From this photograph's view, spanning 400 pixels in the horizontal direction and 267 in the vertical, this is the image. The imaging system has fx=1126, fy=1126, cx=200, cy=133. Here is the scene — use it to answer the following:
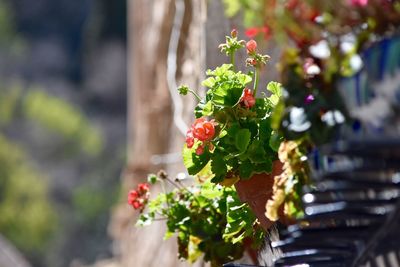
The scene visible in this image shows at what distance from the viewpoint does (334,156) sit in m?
2.26

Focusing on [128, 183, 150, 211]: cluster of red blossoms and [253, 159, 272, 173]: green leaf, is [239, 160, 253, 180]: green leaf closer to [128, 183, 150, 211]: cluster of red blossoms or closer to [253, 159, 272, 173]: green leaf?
[253, 159, 272, 173]: green leaf

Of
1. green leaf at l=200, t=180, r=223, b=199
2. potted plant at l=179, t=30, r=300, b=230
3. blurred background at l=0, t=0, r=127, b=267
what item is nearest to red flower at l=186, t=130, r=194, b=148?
potted plant at l=179, t=30, r=300, b=230

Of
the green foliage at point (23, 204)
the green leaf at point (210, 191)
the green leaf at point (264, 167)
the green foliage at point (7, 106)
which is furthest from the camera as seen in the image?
the green foliage at point (7, 106)

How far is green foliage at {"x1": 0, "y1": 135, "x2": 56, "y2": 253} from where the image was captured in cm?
2167

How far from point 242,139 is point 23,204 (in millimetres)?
19592

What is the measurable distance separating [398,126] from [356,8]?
0.25 metres

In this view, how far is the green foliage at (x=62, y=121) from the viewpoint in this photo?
22.6 m

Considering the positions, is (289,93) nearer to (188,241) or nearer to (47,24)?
(188,241)

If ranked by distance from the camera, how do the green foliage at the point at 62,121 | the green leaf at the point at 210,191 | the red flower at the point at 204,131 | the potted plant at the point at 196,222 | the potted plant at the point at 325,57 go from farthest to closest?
the green foliage at the point at 62,121
the potted plant at the point at 196,222
the green leaf at the point at 210,191
the red flower at the point at 204,131
the potted plant at the point at 325,57

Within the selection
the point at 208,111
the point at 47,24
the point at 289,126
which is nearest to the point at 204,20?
the point at 208,111

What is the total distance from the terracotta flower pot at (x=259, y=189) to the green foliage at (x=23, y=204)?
18712 mm

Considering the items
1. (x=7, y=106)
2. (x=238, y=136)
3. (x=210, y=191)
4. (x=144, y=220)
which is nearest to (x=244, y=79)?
(x=238, y=136)

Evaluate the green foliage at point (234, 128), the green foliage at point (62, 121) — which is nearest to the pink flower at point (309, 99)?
the green foliage at point (234, 128)

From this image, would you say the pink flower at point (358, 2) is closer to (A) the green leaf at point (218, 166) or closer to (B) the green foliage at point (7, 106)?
(A) the green leaf at point (218, 166)
